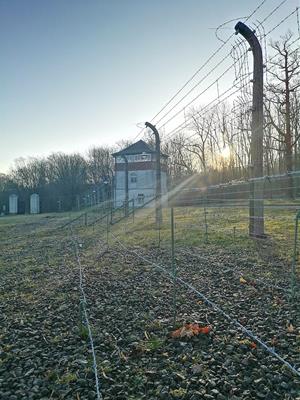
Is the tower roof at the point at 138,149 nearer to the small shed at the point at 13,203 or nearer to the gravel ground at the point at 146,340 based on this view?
the small shed at the point at 13,203

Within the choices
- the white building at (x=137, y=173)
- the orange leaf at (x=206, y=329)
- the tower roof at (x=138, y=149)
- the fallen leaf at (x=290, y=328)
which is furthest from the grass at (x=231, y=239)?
the tower roof at (x=138, y=149)

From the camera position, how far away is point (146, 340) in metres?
4.17

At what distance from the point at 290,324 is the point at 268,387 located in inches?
56.0

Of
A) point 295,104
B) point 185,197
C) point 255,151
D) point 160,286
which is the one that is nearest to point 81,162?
point 185,197

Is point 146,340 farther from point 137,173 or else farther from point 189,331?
point 137,173

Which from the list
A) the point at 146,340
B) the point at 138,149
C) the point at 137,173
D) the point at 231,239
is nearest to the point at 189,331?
the point at 146,340

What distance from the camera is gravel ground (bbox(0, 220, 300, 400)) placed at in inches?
125

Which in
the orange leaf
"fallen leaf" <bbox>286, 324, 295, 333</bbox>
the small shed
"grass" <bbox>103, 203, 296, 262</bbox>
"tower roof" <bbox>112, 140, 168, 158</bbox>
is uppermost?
"tower roof" <bbox>112, 140, 168, 158</bbox>

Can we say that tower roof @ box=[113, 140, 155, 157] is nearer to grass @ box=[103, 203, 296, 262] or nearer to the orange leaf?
grass @ box=[103, 203, 296, 262]

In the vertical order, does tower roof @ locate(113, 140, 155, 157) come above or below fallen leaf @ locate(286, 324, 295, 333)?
above

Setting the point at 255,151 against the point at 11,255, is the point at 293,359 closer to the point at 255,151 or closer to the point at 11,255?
the point at 255,151

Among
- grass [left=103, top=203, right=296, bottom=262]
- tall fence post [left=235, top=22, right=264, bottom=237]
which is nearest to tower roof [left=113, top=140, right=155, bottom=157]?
grass [left=103, top=203, right=296, bottom=262]

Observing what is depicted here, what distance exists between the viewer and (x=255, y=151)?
11.2 meters

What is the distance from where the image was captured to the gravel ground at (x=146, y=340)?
3164mm
